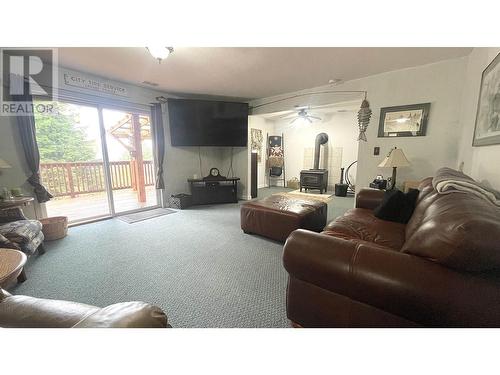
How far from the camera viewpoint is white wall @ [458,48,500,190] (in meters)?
1.52

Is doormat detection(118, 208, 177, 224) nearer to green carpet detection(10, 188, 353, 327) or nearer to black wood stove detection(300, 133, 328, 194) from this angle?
green carpet detection(10, 188, 353, 327)

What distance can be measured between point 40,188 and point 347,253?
3.69 m

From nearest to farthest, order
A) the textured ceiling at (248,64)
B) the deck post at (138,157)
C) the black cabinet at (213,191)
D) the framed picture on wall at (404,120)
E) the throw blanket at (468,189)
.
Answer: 1. the throw blanket at (468,189)
2. the textured ceiling at (248,64)
3. the framed picture on wall at (404,120)
4. the deck post at (138,157)
5. the black cabinet at (213,191)

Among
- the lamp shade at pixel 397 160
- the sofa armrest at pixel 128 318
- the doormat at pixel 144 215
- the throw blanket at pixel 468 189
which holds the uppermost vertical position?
the lamp shade at pixel 397 160

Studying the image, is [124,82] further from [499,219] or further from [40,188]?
[499,219]

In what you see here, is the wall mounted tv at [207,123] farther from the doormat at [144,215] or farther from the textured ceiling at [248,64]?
the doormat at [144,215]

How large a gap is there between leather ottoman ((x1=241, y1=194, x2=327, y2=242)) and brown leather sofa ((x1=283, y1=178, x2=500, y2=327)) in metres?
1.13

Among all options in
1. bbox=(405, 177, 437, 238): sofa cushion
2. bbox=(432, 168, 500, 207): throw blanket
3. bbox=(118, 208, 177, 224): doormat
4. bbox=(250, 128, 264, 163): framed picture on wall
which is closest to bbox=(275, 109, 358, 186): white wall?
bbox=(250, 128, 264, 163): framed picture on wall

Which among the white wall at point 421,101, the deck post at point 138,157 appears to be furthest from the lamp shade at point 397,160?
the deck post at point 138,157

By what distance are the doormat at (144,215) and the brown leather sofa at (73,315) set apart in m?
2.69

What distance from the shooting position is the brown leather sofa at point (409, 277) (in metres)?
0.66
